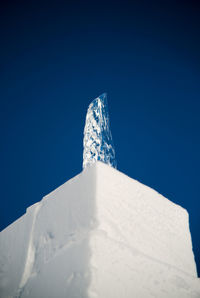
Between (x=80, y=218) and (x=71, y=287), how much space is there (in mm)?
151

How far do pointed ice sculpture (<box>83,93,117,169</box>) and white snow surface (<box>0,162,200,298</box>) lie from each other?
39cm

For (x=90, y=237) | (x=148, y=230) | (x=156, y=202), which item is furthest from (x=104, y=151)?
(x=90, y=237)

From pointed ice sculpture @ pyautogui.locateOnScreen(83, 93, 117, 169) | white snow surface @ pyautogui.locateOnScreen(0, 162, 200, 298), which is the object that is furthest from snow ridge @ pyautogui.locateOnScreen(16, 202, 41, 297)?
pointed ice sculpture @ pyautogui.locateOnScreen(83, 93, 117, 169)

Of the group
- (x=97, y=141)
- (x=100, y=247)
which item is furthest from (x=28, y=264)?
(x=97, y=141)

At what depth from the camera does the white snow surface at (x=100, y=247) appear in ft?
1.62

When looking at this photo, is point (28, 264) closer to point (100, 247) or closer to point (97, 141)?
point (100, 247)

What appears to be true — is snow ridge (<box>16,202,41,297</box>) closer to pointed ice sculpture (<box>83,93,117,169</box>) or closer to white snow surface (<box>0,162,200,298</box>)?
white snow surface (<box>0,162,200,298</box>)

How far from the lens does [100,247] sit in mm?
514

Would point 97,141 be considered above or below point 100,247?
above

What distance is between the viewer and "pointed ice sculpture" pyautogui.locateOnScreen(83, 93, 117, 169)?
111cm

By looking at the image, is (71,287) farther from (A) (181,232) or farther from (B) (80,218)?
(A) (181,232)

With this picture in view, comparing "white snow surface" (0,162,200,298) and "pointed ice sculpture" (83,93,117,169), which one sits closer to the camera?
"white snow surface" (0,162,200,298)

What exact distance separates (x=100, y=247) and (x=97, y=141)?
27.4 inches

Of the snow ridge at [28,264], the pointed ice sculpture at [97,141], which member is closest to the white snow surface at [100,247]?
the snow ridge at [28,264]
